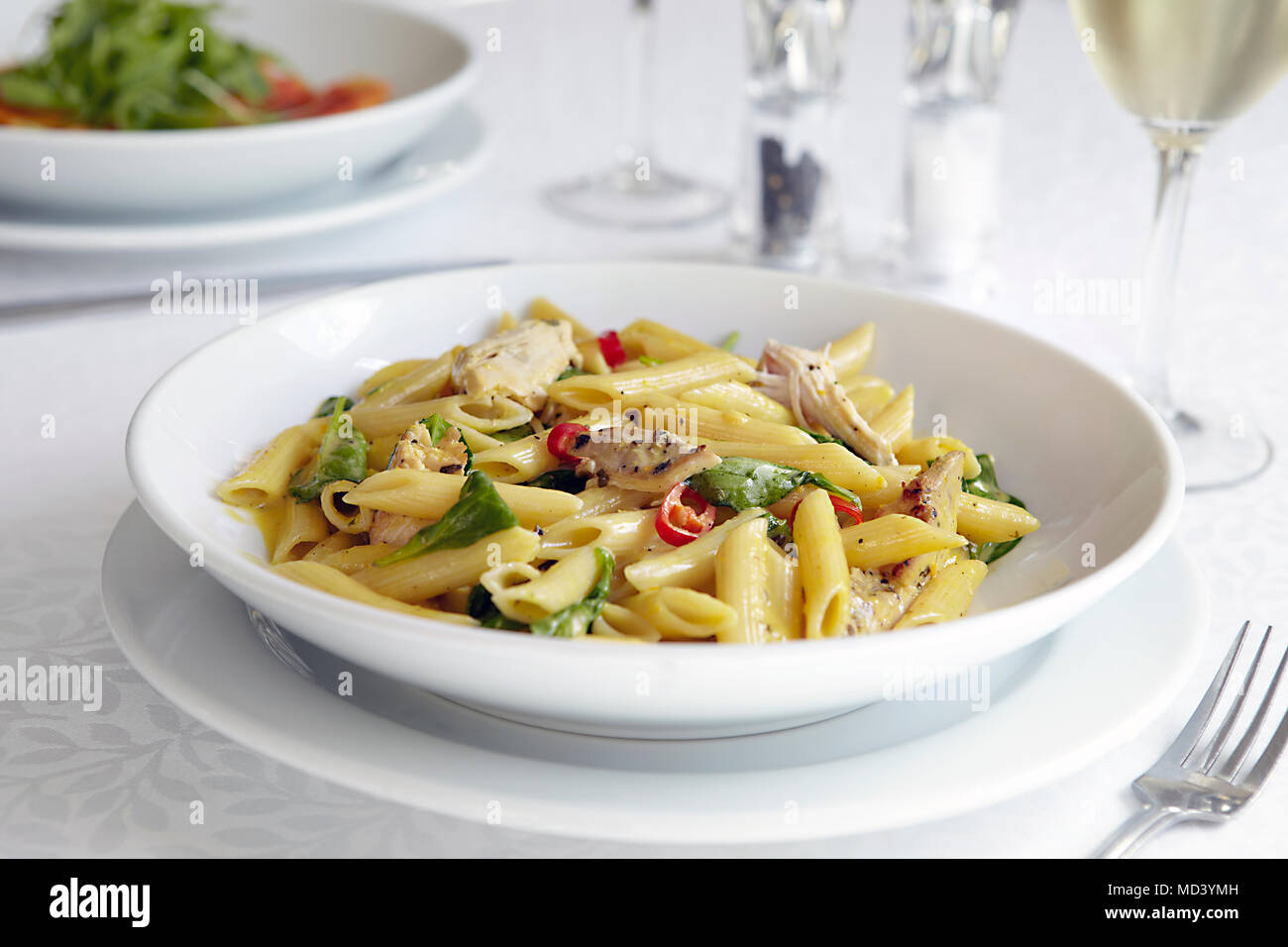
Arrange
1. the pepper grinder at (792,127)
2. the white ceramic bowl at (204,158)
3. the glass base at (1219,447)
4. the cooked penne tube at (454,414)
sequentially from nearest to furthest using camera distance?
the cooked penne tube at (454,414) → the glass base at (1219,447) → the white ceramic bowl at (204,158) → the pepper grinder at (792,127)

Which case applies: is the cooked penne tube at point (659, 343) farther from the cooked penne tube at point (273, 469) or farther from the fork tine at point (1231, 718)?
the fork tine at point (1231, 718)

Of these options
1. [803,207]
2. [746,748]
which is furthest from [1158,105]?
[746,748]

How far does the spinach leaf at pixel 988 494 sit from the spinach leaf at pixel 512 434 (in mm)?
549

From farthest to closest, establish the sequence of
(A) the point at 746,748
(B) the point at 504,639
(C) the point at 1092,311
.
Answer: (C) the point at 1092,311 → (A) the point at 746,748 → (B) the point at 504,639

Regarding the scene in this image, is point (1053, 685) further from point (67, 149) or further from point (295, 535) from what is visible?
point (67, 149)

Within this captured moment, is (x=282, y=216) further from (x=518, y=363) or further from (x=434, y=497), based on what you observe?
(x=434, y=497)

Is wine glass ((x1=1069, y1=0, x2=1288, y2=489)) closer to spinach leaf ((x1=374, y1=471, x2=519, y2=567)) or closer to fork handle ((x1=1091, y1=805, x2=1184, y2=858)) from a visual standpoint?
fork handle ((x1=1091, y1=805, x2=1184, y2=858))

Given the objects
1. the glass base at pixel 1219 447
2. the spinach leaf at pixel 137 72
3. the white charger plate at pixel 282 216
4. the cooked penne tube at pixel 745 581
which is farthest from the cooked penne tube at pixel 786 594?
the spinach leaf at pixel 137 72

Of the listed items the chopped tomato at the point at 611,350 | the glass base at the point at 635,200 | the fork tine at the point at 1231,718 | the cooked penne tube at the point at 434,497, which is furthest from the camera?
the glass base at the point at 635,200

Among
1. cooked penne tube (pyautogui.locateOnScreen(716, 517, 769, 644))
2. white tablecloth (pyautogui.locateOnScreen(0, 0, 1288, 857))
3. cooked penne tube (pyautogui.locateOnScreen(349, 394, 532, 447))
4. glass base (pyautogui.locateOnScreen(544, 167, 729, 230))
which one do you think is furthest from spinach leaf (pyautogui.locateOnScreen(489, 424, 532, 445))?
glass base (pyautogui.locateOnScreen(544, 167, 729, 230))

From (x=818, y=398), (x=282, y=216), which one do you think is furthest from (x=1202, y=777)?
(x=282, y=216)

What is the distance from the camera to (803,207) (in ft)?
8.84

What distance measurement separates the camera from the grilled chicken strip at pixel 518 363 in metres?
1.62

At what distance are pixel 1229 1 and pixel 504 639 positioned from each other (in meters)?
1.36
